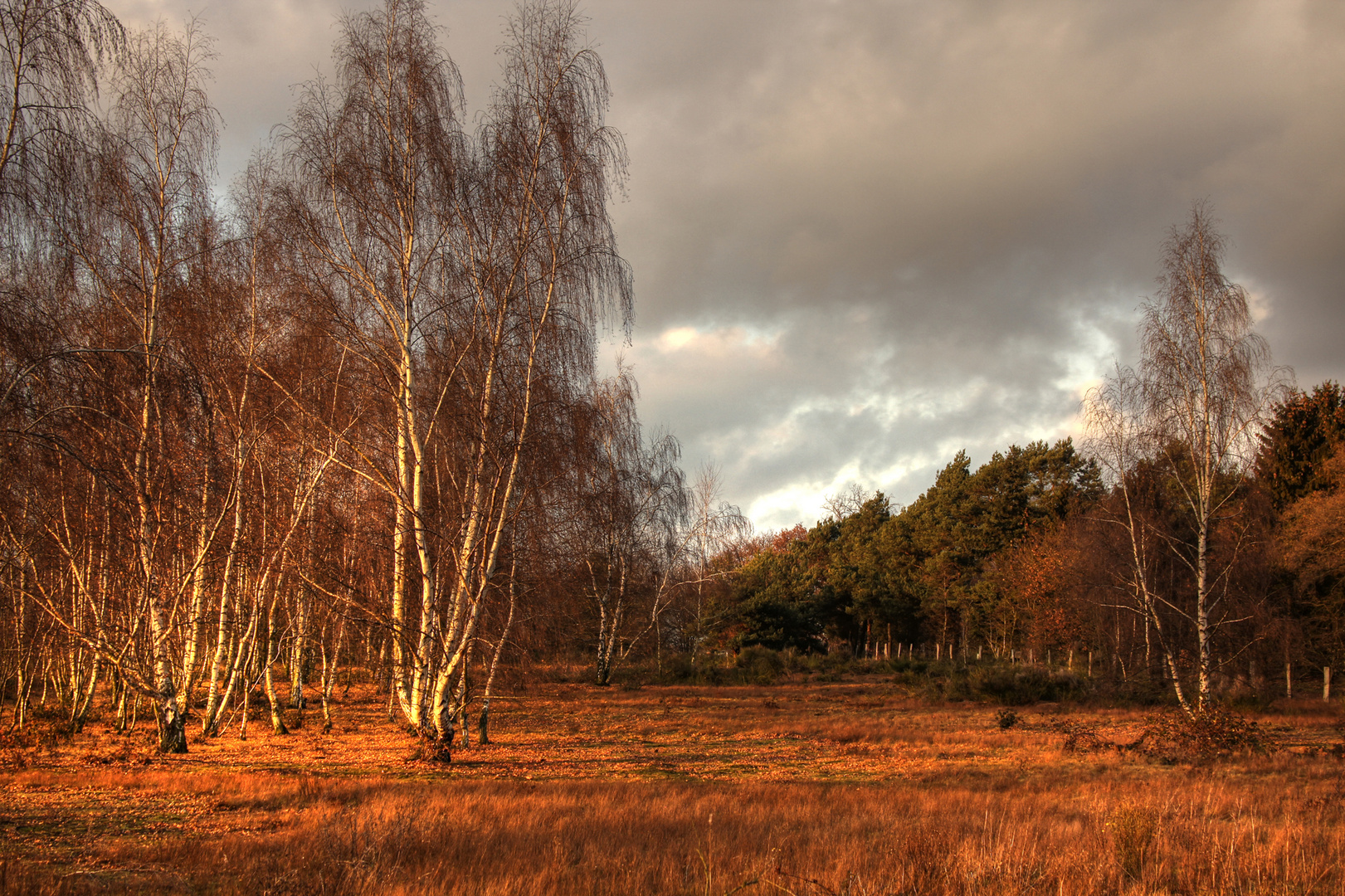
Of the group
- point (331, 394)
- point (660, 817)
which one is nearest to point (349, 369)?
point (331, 394)

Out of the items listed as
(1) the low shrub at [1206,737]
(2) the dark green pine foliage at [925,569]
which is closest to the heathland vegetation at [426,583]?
(1) the low shrub at [1206,737]

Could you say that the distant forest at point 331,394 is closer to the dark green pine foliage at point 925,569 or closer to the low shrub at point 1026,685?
the low shrub at point 1026,685

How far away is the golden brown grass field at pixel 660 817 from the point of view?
5.53 meters

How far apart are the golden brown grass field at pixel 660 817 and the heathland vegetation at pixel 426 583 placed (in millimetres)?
72

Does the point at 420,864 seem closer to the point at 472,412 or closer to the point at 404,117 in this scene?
the point at 472,412

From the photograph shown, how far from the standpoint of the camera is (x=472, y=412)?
13.0 metres

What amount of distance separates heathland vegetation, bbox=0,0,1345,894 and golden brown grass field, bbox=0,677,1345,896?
0.07m

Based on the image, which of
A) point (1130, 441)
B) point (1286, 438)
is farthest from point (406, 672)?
point (1286, 438)

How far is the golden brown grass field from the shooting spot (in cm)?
553

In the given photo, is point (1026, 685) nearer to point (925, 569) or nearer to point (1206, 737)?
point (1206, 737)

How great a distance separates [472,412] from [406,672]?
Result: 4.75 m

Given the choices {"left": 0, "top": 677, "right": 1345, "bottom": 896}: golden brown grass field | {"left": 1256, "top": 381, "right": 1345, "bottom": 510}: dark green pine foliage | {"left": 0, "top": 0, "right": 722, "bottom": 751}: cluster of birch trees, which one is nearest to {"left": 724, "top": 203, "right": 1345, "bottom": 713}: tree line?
{"left": 1256, "top": 381, "right": 1345, "bottom": 510}: dark green pine foliage

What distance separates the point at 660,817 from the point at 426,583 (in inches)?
234

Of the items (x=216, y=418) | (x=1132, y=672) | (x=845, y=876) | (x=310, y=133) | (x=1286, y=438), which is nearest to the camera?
(x=845, y=876)
